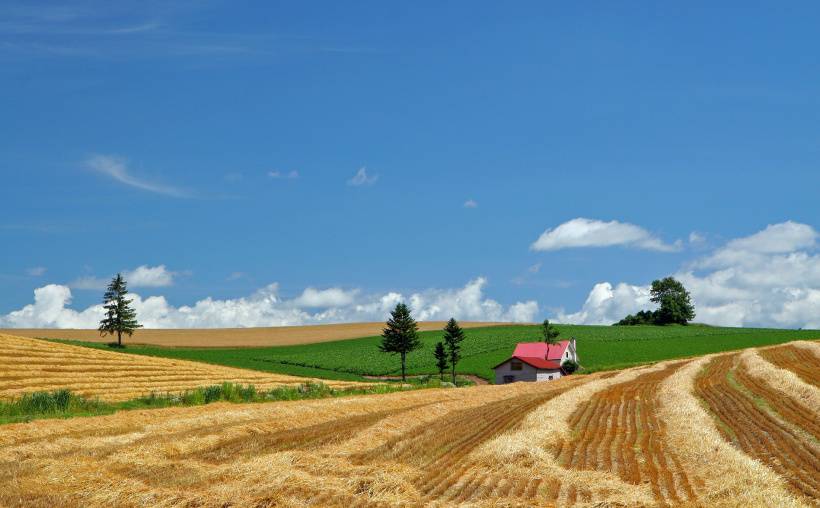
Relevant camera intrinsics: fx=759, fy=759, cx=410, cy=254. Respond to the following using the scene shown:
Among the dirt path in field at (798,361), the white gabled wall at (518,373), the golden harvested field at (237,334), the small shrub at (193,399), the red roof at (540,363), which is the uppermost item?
the golden harvested field at (237,334)

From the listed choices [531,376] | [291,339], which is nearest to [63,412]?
[531,376]

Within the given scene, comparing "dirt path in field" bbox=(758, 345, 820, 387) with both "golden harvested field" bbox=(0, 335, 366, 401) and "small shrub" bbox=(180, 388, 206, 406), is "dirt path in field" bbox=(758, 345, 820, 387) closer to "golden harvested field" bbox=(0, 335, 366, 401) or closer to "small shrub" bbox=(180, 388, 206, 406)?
"golden harvested field" bbox=(0, 335, 366, 401)

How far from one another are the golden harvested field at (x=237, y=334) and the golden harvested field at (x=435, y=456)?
3604 inches

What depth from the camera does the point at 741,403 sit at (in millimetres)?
32469

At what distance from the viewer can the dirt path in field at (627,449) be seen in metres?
15.8

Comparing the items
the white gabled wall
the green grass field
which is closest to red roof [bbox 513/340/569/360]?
the green grass field

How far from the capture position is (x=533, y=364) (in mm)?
84875

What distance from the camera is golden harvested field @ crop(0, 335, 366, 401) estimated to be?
44.9 metres

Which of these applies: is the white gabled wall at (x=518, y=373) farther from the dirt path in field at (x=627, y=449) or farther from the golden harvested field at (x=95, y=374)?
the dirt path in field at (x=627, y=449)

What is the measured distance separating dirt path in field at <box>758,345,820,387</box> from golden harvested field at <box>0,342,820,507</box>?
44.5 ft

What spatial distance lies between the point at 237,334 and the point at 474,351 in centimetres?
4704

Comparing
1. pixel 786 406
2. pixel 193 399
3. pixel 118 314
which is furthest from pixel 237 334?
pixel 786 406

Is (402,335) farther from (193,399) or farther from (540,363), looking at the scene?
(193,399)

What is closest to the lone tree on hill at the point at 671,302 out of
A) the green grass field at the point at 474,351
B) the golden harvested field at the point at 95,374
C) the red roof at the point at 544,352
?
the green grass field at the point at 474,351
